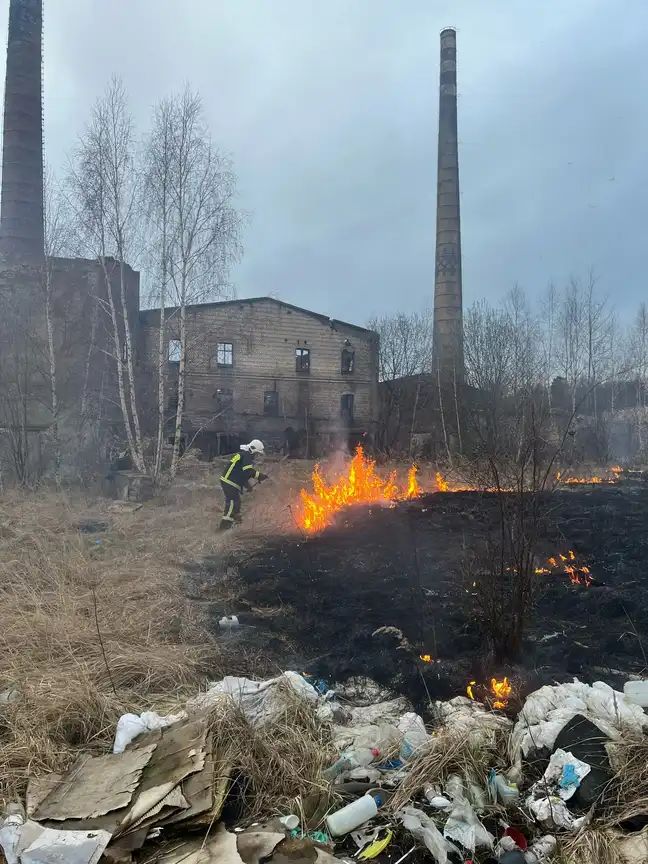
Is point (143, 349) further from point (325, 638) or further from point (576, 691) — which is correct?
point (576, 691)

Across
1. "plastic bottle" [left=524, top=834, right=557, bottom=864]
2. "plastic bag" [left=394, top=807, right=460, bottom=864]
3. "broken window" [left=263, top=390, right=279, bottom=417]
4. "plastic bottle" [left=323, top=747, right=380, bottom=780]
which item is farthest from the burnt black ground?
"broken window" [left=263, top=390, right=279, bottom=417]

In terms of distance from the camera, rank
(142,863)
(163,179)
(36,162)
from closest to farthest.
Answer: (142,863) → (163,179) → (36,162)

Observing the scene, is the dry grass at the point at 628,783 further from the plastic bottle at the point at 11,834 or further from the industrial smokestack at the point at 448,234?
the industrial smokestack at the point at 448,234

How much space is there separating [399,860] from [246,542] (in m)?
7.48

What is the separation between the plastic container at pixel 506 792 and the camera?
268cm

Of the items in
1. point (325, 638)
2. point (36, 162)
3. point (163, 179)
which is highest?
point (36, 162)

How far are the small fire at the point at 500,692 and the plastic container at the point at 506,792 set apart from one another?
1.12 metres

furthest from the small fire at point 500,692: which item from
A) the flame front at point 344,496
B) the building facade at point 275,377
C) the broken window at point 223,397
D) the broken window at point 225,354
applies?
the broken window at point 225,354

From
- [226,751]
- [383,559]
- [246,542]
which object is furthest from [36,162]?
[226,751]

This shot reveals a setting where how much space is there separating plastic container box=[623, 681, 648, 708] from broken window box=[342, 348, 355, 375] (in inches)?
1034

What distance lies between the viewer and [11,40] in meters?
21.2

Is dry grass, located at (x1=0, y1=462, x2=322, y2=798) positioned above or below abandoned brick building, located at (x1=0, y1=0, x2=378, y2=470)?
below

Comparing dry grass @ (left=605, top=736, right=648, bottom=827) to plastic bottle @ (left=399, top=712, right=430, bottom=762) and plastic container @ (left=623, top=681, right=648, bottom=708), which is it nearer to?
plastic container @ (left=623, top=681, right=648, bottom=708)

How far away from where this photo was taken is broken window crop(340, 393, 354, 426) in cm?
2891
